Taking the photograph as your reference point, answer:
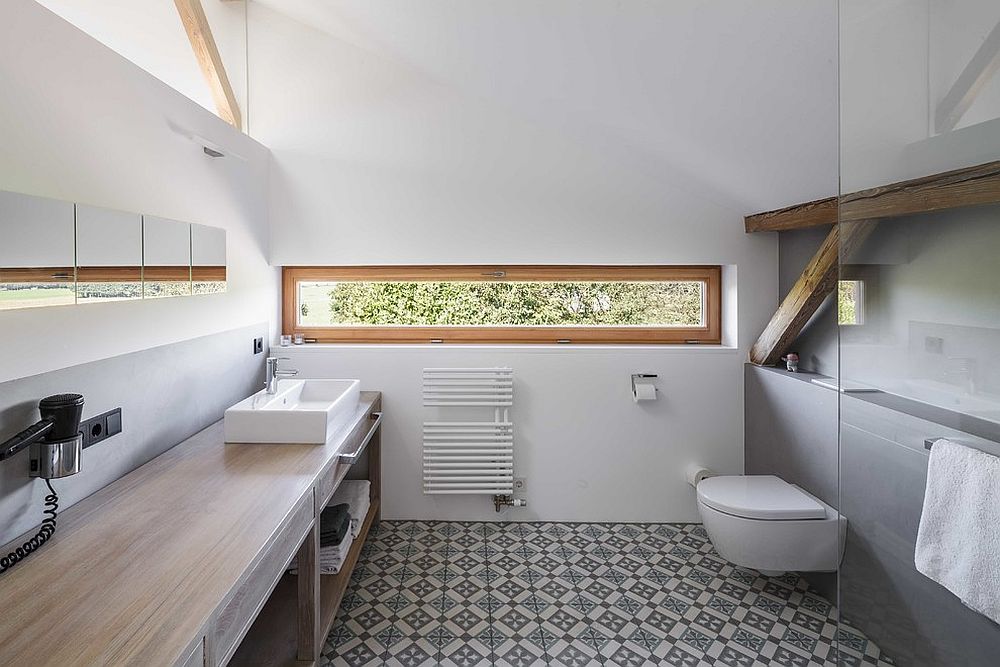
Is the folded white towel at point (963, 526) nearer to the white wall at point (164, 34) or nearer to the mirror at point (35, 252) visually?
the mirror at point (35, 252)

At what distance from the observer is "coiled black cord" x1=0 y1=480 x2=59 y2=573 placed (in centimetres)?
145

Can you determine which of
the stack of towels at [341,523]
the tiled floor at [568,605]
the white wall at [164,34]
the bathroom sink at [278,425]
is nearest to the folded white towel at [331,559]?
the stack of towels at [341,523]

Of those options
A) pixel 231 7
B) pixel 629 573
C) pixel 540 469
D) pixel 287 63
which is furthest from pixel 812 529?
pixel 231 7

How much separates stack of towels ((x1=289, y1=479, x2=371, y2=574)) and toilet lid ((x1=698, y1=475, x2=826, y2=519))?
1.55m

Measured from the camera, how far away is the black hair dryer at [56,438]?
165 centimetres

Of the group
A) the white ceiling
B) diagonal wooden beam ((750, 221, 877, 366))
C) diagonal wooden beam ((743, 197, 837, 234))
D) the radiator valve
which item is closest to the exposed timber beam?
the white ceiling

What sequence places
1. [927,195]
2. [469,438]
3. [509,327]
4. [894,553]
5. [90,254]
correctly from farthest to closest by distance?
[509,327]
[469,438]
[90,254]
[894,553]
[927,195]

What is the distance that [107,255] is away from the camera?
75.2 inches

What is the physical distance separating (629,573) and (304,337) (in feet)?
7.14

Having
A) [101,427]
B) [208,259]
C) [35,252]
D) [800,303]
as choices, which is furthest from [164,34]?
[800,303]

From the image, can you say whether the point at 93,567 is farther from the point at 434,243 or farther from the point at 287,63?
the point at 287,63

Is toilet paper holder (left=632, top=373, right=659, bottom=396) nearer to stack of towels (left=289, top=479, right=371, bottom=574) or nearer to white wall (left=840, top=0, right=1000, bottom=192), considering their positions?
stack of towels (left=289, top=479, right=371, bottom=574)

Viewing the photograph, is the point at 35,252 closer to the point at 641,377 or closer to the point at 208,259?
the point at 208,259

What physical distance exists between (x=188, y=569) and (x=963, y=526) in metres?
1.54
